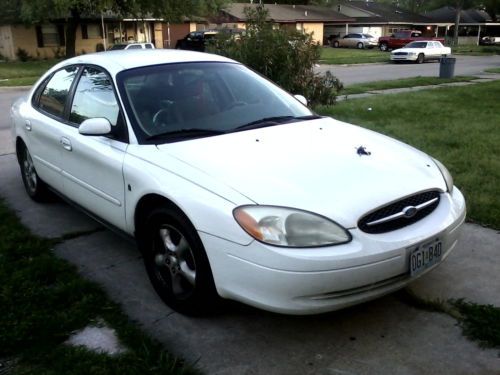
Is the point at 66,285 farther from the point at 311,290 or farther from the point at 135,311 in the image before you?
the point at 311,290

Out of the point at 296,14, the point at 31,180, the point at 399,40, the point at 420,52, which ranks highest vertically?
the point at 296,14

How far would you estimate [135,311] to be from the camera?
3398mm

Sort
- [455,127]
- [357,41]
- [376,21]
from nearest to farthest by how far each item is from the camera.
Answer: [455,127], [357,41], [376,21]

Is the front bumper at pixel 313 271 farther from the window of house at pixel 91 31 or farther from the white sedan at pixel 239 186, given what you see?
the window of house at pixel 91 31

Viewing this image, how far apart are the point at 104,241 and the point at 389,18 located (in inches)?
2450

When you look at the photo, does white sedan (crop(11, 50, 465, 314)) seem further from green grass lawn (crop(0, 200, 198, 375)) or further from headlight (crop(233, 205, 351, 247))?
green grass lawn (crop(0, 200, 198, 375))

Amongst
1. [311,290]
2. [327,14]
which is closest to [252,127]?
[311,290]

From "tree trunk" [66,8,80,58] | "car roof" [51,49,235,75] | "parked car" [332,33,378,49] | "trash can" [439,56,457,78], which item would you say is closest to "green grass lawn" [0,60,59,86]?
"tree trunk" [66,8,80,58]

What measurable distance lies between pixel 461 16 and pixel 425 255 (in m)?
77.3

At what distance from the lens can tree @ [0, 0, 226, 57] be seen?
2619cm

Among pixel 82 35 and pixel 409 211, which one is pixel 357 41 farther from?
pixel 409 211

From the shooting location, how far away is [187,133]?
11.9ft

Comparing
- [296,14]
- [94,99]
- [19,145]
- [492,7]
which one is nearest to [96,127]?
[94,99]

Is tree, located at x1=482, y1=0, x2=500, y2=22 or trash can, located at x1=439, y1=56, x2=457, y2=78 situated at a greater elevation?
tree, located at x1=482, y1=0, x2=500, y2=22
